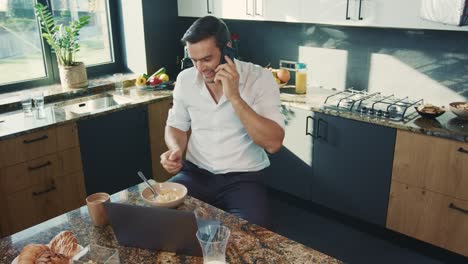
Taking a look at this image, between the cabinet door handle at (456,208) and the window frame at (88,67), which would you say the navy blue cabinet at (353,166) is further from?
the window frame at (88,67)

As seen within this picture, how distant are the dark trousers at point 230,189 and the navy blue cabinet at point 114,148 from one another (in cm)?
98

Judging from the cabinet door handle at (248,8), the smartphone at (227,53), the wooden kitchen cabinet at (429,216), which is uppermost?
the cabinet door handle at (248,8)

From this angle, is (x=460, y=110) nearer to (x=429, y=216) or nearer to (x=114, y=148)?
(x=429, y=216)

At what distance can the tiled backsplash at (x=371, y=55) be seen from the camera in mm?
2662

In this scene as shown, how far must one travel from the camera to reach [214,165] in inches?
78.9

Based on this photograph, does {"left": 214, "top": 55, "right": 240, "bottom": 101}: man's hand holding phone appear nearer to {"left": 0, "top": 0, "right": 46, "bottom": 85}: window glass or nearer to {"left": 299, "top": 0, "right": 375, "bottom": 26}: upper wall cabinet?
{"left": 299, "top": 0, "right": 375, "bottom": 26}: upper wall cabinet

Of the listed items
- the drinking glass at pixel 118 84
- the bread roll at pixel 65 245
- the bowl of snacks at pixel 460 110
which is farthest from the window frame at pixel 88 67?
the bowl of snacks at pixel 460 110

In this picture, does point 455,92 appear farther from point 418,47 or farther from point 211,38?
point 211,38

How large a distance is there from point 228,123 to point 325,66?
150 centimetres

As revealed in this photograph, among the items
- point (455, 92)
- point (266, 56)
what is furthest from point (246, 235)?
point (266, 56)

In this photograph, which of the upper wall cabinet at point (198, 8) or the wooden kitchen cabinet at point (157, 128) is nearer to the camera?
the wooden kitchen cabinet at point (157, 128)

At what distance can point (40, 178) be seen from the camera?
99.3 inches

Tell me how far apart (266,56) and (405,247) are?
5.90 feet

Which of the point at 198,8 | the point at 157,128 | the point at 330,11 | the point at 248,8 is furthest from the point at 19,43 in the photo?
the point at 330,11
